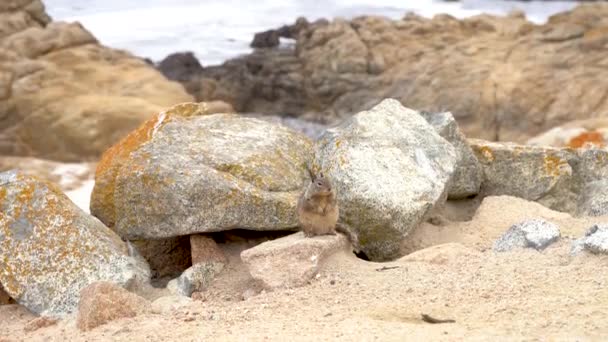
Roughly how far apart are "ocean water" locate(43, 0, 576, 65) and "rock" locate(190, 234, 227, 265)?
2152 centimetres

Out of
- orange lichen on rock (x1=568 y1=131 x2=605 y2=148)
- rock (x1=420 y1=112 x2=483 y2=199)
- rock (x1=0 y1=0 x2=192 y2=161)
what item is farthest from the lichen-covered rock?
rock (x1=0 y1=0 x2=192 y2=161)

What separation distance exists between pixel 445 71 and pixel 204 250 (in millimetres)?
16469

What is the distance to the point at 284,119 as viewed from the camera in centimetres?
2473

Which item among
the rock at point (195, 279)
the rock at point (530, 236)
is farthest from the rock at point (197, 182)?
the rock at point (530, 236)

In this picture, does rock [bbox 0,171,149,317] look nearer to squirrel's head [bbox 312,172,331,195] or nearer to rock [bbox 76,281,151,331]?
rock [bbox 76,281,151,331]

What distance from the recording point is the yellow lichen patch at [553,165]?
9.36 m

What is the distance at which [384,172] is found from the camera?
7.98 metres

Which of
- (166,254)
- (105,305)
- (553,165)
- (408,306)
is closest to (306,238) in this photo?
(408,306)

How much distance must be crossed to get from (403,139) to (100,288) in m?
3.44

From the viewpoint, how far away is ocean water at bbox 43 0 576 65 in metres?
30.1

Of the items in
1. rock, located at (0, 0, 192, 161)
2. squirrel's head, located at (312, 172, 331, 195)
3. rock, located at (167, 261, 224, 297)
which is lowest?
rock, located at (0, 0, 192, 161)

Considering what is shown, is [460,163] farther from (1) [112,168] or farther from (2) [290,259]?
(1) [112,168]

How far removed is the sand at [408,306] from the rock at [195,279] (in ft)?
0.58

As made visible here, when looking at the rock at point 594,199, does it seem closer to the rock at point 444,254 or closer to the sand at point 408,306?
the sand at point 408,306
